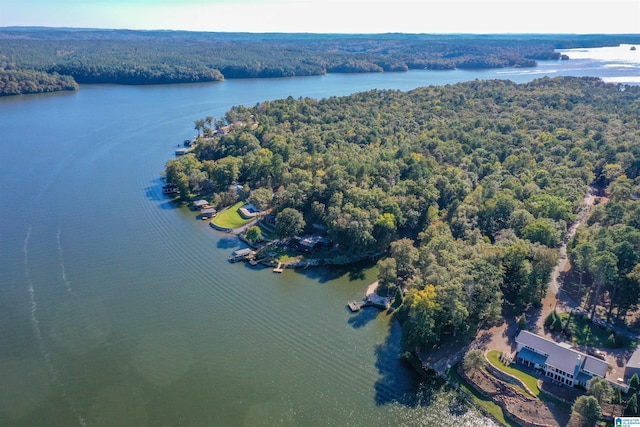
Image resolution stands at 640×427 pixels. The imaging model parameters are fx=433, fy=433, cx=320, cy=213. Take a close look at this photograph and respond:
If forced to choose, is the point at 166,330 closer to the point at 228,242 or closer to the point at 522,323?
the point at 228,242

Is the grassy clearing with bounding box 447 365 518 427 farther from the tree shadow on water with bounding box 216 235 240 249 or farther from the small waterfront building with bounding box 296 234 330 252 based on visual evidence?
the tree shadow on water with bounding box 216 235 240 249

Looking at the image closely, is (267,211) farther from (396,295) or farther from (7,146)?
(7,146)

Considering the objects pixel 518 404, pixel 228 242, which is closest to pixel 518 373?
pixel 518 404

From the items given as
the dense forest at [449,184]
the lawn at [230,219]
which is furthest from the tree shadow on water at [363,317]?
the lawn at [230,219]

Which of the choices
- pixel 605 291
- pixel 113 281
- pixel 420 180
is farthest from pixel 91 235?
pixel 605 291

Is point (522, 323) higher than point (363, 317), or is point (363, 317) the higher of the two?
point (522, 323)
